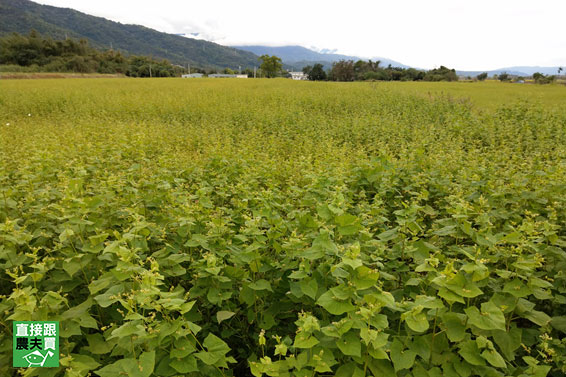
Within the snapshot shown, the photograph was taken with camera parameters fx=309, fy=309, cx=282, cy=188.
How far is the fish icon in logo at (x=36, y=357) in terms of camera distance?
2062mm

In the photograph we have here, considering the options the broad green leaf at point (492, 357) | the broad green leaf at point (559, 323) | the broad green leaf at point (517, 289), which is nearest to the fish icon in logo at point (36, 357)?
the broad green leaf at point (492, 357)

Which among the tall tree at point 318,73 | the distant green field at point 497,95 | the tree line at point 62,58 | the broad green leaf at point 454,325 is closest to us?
the broad green leaf at point 454,325

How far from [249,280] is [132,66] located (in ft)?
255

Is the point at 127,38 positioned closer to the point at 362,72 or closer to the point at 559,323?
the point at 362,72

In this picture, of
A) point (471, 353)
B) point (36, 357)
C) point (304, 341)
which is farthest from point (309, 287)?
point (36, 357)

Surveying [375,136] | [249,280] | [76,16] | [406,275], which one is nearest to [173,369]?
[249,280]

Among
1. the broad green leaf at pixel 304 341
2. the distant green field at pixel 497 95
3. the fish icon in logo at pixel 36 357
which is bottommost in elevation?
the fish icon in logo at pixel 36 357

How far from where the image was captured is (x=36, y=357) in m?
2.07

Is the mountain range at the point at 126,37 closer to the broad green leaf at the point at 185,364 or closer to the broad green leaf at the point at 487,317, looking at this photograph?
the broad green leaf at the point at 185,364

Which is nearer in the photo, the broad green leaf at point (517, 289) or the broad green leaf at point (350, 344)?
the broad green leaf at point (350, 344)

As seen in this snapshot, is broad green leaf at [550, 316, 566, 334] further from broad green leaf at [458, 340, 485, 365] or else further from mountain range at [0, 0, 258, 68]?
mountain range at [0, 0, 258, 68]

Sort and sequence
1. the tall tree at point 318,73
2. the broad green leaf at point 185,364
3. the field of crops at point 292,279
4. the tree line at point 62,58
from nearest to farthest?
the broad green leaf at point 185,364, the field of crops at point 292,279, the tree line at point 62,58, the tall tree at point 318,73

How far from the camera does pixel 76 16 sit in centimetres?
16150

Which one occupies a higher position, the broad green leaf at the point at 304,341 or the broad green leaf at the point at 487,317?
the broad green leaf at the point at 487,317
